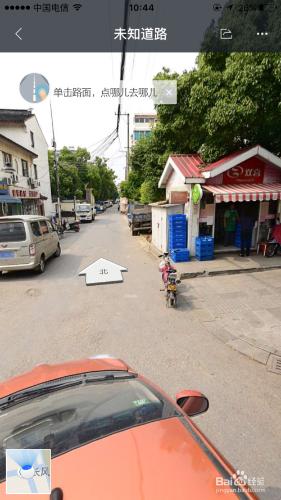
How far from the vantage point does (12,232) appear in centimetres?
822

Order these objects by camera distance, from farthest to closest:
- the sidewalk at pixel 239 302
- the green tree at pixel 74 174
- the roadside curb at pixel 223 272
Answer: the green tree at pixel 74 174 < the roadside curb at pixel 223 272 < the sidewalk at pixel 239 302

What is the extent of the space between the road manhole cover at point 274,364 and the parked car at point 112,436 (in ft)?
8.03

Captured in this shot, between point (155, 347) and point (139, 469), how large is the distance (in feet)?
10.9

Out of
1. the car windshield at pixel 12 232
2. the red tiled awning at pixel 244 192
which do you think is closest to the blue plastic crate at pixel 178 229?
the red tiled awning at pixel 244 192

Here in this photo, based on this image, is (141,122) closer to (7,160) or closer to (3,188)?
(7,160)

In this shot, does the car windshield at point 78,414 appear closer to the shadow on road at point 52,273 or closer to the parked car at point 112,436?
the parked car at point 112,436

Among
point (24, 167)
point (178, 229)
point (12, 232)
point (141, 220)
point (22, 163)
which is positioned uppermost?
point (22, 163)

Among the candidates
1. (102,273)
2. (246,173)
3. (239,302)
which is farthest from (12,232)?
(246,173)

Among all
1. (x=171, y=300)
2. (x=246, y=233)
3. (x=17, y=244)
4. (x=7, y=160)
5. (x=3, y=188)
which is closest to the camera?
(x=171, y=300)

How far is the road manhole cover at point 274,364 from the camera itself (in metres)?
3.96

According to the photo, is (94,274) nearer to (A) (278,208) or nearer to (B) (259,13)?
(A) (278,208)

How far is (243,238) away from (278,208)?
6.64 ft

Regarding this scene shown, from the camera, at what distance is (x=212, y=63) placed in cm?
845

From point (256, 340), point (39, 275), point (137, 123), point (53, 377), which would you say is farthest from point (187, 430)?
point (137, 123)
